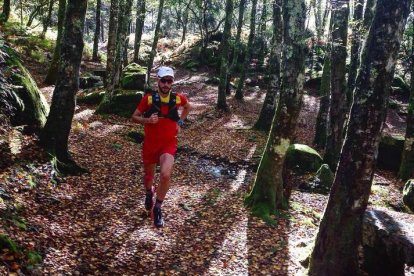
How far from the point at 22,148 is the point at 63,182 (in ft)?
3.64

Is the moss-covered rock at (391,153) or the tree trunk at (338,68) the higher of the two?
the tree trunk at (338,68)

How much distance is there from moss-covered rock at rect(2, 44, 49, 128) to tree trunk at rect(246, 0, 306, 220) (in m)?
5.66

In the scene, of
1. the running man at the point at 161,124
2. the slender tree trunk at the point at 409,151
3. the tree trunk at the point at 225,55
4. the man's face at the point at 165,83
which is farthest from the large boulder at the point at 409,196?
the tree trunk at the point at 225,55

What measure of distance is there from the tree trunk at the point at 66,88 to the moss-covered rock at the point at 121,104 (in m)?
8.19

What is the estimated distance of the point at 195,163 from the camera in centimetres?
1302

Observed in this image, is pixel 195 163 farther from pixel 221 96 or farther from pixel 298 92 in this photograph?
pixel 221 96

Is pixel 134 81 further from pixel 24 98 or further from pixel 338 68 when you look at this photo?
pixel 24 98

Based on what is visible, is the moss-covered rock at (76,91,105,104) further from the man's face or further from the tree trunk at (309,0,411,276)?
the tree trunk at (309,0,411,276)

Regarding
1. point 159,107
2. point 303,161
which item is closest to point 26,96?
point 159,107

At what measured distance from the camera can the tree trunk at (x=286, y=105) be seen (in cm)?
861

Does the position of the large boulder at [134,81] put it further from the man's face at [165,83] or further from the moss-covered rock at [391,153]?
the man's face at [165,83]

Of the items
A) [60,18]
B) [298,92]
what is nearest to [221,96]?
[60,18]

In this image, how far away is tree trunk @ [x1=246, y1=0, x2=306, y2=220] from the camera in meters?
8.61

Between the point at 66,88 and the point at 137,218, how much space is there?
3.39 meters
